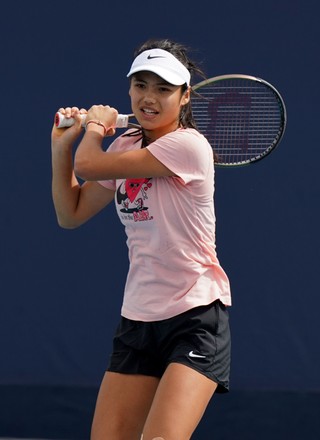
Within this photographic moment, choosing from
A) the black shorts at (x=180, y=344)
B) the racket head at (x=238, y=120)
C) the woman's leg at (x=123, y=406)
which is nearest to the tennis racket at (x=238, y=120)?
the racket head at (x=238, y=120)

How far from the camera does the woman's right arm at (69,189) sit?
149 inches

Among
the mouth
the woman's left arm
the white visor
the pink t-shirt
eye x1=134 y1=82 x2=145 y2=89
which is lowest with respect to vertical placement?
the pink t-shirt

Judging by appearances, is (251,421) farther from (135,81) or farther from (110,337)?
(135,81)

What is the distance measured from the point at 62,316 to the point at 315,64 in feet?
5.53

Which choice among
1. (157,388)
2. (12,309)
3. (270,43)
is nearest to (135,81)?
(157,388)

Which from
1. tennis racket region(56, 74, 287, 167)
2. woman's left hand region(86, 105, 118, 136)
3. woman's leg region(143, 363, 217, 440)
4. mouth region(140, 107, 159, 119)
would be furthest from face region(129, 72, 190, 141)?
woman's leg region(143, 363, 217, 440)

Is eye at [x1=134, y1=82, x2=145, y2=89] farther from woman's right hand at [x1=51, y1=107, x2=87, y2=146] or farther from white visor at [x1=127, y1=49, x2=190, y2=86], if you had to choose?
woman's right hand at [x1=51, y1=107, x2=87, y2=146]

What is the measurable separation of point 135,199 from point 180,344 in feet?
1.53

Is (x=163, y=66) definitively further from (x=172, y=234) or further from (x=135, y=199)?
(x=172, y=234)

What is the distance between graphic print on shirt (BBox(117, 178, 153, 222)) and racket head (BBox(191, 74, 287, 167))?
665 mm

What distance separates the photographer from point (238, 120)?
4578 millimetres

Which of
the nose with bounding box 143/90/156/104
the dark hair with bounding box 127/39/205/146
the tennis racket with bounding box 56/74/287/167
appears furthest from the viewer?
the tennis racket with bounding box 56/74/287/167

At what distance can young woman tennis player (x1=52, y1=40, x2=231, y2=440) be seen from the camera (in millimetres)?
3543

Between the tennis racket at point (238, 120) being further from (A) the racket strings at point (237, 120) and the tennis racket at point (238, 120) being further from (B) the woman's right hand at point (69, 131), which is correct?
(B) the woman's right hand at point (69, 131)
